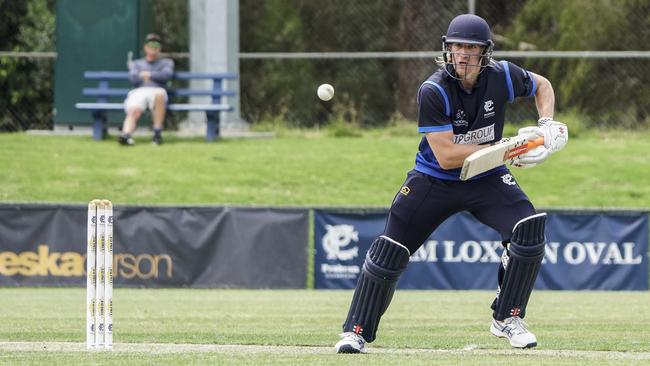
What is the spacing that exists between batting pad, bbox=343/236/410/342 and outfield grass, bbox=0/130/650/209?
477 inches

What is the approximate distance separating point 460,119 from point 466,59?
0.37m

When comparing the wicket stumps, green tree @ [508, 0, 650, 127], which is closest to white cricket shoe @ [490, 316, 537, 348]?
the wicket stumps

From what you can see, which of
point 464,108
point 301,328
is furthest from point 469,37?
point 301,328

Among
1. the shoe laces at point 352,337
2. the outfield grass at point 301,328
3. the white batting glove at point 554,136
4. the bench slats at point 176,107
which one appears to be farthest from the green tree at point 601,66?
the shoe laces at point 352,337

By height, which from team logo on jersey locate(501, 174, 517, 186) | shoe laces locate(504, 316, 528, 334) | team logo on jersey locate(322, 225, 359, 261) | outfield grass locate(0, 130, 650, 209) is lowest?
team logo on jersey locate(322, 225, 359, 261)

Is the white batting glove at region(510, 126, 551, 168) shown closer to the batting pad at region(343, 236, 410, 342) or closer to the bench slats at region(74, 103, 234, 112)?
the batting pad at region(343, 236, 410, 342)

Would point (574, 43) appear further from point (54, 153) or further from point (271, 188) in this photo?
point (54, 153)

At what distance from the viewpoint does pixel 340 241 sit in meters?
16.9

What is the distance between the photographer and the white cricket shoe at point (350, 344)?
Answer: 755 centimetres

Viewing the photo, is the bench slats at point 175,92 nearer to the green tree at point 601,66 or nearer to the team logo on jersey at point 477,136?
the green tree at point 601,66

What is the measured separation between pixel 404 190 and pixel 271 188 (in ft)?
42.8

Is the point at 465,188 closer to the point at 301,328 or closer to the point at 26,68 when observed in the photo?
the point at 301,328

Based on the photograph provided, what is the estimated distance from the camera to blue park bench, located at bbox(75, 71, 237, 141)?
2158cm

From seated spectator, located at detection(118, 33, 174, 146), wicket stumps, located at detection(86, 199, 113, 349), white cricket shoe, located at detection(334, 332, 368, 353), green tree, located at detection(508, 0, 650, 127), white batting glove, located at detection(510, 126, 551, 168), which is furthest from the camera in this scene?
green tree, located at detection(508, 0, 650, 127)
